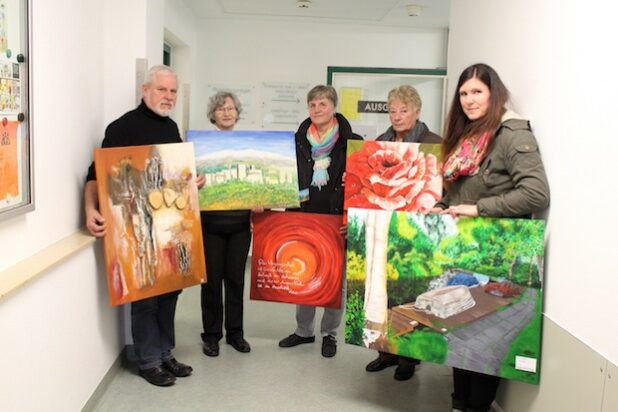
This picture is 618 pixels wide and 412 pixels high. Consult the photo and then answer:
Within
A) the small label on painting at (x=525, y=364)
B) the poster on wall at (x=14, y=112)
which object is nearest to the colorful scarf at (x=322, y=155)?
the small label on painting at (x=525, y=364)

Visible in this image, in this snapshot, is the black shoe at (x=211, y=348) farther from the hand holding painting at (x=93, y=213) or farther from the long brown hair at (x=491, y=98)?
the long brown hair at (x=491, y=98)

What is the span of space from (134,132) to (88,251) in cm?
59

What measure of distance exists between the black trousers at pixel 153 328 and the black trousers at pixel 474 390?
142 cm

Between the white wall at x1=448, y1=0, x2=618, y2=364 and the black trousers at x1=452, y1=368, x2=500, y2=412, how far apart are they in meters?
0.47

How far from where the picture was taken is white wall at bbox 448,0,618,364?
1648 mm

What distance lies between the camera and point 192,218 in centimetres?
268

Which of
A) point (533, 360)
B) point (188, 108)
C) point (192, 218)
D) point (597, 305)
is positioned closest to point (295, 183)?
point (192, 218)

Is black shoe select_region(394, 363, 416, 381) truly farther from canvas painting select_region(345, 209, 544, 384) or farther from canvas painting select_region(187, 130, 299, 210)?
canvas painting select_region(187, 130, 299, 210)

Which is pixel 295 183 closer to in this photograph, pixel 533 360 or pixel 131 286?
pixel 131 286

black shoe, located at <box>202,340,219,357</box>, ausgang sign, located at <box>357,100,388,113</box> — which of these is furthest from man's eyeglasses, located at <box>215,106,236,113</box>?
ausgang sign, located at <box>357,100,388,113</box>

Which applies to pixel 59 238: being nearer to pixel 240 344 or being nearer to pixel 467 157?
pixel 240 344

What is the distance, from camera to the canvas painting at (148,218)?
8.02 ft

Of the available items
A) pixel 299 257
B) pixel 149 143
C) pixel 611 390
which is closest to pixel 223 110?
pixel 149 143

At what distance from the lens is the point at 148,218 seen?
2.54m
